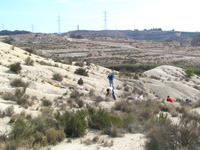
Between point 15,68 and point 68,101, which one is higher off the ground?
point 15,68

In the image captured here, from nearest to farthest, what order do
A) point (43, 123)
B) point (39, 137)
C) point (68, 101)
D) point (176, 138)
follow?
1. point (176, 138)
2. point (39, 137)
3. point (43, 123)
4. point (68, 101)

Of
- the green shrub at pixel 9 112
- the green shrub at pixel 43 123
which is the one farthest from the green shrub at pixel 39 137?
the green shrub at pixel 9 112

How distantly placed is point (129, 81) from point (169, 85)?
6852 millimetres

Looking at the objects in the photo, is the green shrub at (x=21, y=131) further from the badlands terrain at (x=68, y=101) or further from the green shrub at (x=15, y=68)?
the green shrub at (x=15, y=68)

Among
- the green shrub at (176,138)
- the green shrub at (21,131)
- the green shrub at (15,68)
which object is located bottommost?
the green shrub at (21,131)

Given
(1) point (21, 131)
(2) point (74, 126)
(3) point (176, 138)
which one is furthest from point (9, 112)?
(3) point (176, 138)

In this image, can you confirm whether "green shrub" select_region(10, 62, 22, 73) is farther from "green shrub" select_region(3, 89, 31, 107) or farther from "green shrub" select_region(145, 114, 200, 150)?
"green shrub" select_region(145, 114, 200, 150)

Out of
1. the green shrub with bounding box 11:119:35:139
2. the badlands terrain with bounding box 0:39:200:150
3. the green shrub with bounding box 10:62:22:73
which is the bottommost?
the badlands terrain with bounding box 0:39:200:150

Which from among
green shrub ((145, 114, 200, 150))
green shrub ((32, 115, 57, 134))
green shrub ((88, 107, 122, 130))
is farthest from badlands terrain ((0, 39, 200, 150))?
green shrub ((145, 114, 200, 150))

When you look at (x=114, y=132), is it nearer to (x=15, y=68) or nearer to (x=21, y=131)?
(x=21, y=131)

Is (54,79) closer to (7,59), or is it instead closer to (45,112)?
(7,59)

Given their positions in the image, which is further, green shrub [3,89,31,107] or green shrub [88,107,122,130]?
green shrub [3,89,31,107]

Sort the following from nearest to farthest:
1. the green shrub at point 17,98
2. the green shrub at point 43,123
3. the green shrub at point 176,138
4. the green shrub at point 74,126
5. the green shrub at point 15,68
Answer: the green shrub at point 176,138
the green shrub at point 43,123
the green shrub at point 74,126
the green shrub at point 17,98
the green shrub at point 15,68

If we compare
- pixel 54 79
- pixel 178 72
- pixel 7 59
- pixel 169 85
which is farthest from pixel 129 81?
pixel 178 72
